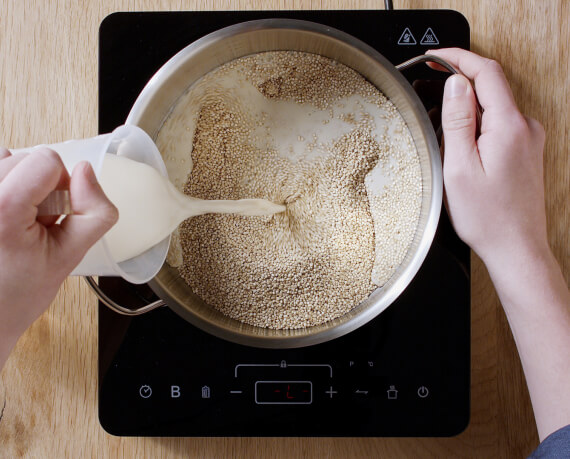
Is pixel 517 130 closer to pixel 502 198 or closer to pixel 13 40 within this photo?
pixel 502 198

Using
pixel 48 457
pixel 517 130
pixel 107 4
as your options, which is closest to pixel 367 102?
pixel 517 130

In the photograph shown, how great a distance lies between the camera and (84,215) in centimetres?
43

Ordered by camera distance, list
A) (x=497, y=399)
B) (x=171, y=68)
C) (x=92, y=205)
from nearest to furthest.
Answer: (x=92, y=205)
(x=171, y=68)
(x=497, y=399)

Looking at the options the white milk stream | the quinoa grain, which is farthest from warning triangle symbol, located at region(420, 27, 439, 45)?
the white milk stream

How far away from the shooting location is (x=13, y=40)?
0.76 meters

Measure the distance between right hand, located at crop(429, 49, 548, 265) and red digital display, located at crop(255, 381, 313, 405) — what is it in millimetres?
321

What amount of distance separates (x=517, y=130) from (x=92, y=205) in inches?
21.2

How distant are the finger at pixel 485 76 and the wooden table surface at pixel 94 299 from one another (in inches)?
3.8

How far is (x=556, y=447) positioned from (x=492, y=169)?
0.34 meters

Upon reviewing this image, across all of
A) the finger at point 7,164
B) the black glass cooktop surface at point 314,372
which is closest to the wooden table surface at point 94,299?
the black glass cooktop surface at point 314,372

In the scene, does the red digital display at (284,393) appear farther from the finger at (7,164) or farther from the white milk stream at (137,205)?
the finger at (7,164)

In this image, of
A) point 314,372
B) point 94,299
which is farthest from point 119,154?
point 314,372

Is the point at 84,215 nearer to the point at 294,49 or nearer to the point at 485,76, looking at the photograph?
the point at 294,49

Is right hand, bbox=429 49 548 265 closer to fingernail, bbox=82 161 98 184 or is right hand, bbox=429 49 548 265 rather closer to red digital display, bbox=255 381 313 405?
red digital display, bbox=255 381 313 405
